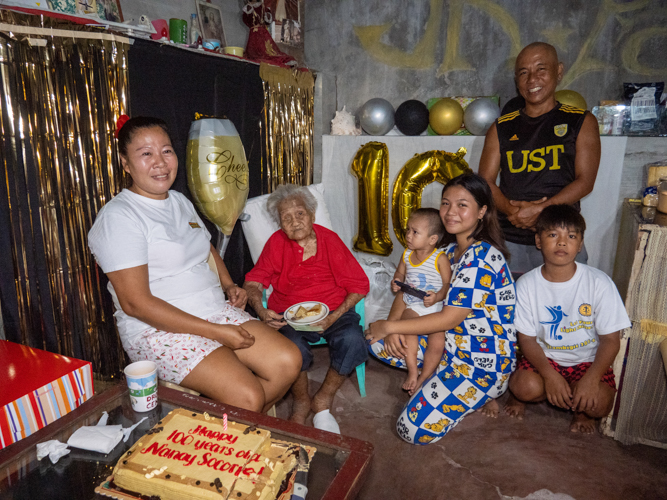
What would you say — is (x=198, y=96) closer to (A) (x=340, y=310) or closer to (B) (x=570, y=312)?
(A) (x=340, y=310)

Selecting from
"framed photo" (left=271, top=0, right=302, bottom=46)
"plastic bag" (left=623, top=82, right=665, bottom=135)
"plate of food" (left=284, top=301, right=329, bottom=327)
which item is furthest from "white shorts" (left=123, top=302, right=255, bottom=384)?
"plastic bag" (left=623, top=82, right=665, bottom=135)

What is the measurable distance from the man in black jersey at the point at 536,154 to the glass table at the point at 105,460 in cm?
151

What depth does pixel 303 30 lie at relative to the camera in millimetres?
3455

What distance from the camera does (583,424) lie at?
2.03 metres

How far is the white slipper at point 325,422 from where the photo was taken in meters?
2.01

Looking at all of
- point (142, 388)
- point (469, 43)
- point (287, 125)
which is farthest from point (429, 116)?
point (142, 388)

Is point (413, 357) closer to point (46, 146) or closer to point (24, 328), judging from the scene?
point (24, 328)

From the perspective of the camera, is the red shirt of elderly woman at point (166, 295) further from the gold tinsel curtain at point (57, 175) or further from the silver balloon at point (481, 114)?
the silver balloon at point (481, 114)

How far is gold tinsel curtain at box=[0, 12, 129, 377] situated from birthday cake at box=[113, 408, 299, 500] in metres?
0.97

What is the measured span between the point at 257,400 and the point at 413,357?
32.8 inches

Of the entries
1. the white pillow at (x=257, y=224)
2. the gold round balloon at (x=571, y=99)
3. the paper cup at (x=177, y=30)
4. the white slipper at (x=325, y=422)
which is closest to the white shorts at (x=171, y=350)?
the white slipper at (x=325, y=422)

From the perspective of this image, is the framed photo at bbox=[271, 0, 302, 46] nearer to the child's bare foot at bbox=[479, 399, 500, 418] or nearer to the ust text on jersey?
the ust text on jersey

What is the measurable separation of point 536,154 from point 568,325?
82cm

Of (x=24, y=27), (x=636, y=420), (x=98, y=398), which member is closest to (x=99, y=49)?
(x=24, y=27)
